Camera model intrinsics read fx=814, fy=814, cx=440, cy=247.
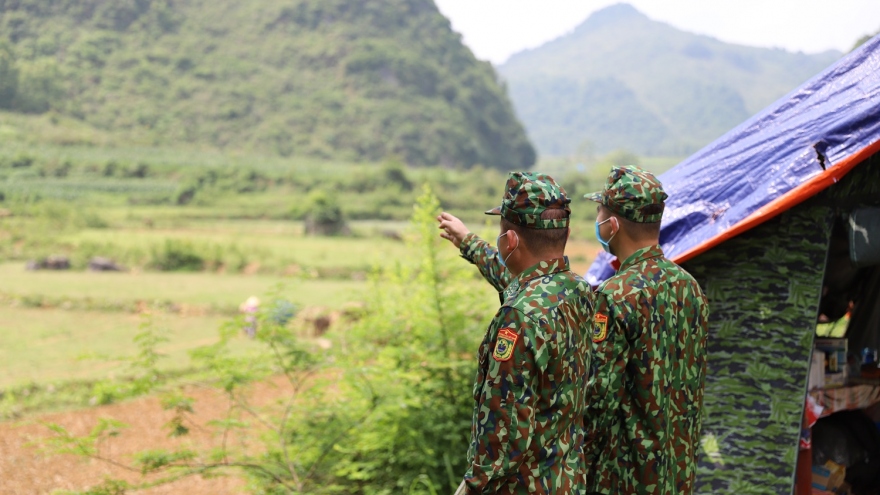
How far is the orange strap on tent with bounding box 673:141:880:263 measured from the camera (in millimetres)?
3125

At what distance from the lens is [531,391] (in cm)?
193

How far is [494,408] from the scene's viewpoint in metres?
1.93

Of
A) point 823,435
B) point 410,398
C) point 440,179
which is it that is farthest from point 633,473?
point 440,179

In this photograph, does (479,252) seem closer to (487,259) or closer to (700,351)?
(487,259)

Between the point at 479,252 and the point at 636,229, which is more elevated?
the point at 636,229

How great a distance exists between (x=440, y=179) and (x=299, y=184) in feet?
26.3

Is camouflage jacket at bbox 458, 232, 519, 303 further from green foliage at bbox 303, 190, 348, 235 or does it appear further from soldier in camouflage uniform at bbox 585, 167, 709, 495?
green foliage at bbox 303, 190, 348, 235

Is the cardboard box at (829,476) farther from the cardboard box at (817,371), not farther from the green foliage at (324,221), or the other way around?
the green foliage at (324,221)

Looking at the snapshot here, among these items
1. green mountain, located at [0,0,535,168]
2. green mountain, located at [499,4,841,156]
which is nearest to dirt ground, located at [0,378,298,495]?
green mountain, located at [0,0,535,168]

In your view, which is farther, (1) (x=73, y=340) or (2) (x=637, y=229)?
(1) (x=73, y=340)

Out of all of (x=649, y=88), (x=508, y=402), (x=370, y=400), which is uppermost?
(x=649, y=88)

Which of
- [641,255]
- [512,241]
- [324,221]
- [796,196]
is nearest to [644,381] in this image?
[641,255]

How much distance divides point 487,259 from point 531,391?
71cm

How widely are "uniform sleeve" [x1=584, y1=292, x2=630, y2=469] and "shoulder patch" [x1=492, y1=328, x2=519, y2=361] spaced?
49 cm
